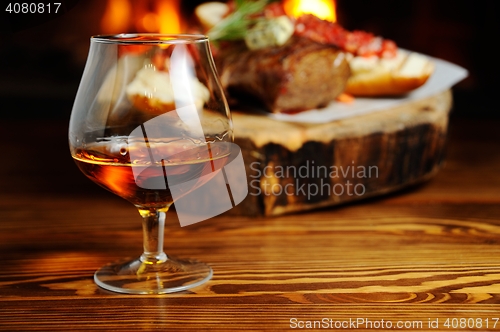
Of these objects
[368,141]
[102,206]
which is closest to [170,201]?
[102,206]

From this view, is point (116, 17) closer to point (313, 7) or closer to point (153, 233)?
point (313, 7)

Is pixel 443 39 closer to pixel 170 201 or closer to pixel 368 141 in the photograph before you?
pixel 368 141

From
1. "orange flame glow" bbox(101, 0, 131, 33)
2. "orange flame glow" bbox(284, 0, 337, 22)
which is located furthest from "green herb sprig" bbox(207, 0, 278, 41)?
"orange flame glow" bbox(101, 0, 131, 33)

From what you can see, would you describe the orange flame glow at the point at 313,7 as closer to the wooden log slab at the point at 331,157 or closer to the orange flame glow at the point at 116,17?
the wooden log slab at the point at 331,157

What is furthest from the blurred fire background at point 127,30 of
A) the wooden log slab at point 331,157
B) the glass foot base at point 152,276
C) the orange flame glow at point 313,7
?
the glass foot base at point 152,276

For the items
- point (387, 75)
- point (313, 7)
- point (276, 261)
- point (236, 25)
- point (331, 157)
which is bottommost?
point (276, 261)

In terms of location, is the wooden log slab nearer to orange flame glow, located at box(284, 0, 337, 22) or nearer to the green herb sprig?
the green herb sprig

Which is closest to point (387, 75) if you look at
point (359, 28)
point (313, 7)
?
point (313, 7)
